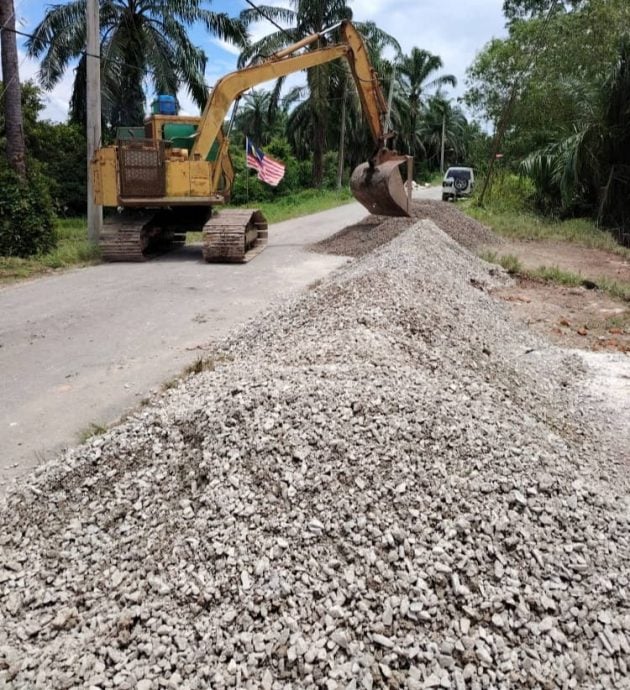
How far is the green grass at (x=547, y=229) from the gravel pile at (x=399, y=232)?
5.09 feet

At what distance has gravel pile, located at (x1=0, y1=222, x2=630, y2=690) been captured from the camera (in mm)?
2289

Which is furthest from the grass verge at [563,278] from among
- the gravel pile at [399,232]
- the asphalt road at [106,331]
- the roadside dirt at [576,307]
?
the asphalt road at [106,331]

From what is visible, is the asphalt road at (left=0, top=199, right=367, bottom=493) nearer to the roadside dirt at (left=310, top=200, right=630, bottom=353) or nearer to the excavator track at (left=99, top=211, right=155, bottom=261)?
the excavator track at (left=99, top=211, right=155, bottom=261)

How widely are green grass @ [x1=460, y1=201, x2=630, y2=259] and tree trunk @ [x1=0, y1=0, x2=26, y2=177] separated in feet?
39.7

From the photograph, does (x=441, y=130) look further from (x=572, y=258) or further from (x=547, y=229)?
(x=572, y=258)

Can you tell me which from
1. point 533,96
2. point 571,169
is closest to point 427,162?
point 533,96

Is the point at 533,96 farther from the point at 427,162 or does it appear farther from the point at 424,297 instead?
the point at 427,162

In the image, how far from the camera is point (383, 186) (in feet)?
38.9

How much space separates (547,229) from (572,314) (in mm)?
10181

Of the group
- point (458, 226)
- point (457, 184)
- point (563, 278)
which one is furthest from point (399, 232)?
point (457, 184)

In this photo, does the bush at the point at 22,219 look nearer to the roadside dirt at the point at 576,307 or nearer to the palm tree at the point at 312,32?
the roadside dirt at the point at 576,307

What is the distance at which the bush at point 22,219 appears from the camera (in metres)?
11.7

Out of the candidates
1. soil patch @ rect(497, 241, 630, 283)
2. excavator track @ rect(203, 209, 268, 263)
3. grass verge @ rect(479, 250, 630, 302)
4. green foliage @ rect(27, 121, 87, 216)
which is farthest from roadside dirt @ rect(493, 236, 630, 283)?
green foliage @ rect(27, 121, 87, 216)

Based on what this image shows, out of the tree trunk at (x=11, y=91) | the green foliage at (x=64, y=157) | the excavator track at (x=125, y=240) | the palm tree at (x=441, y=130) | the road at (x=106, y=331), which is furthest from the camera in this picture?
the palm tree at (x=441, y=130)
